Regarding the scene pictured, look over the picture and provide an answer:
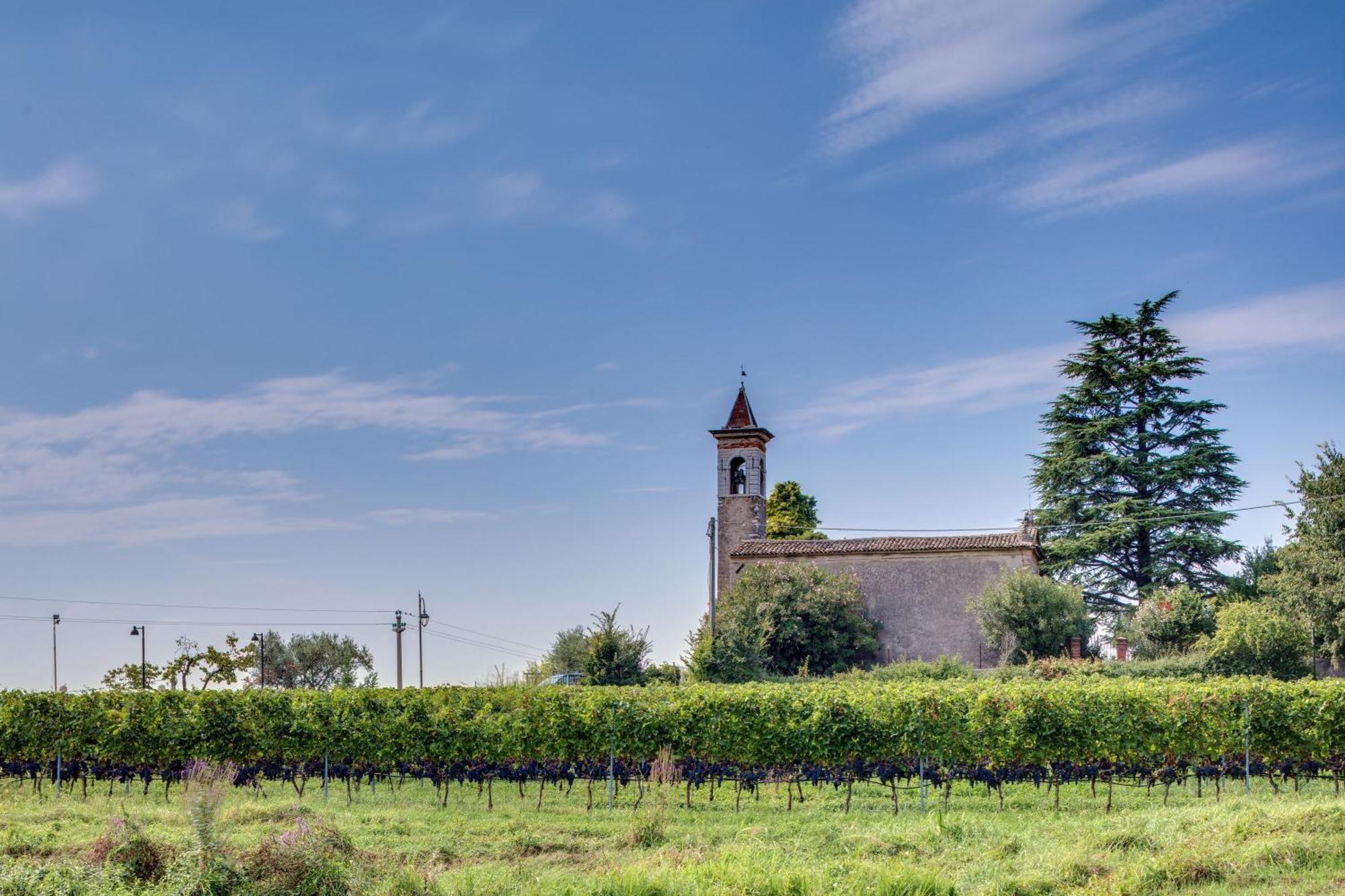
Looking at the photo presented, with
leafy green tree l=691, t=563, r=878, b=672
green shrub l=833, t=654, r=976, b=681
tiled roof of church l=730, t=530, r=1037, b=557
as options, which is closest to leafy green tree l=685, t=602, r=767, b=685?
leafy green tree l=691, t=563, r=878, b=672

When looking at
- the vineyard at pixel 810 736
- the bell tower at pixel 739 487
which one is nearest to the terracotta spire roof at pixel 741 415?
the bell tower at pixel 739 487

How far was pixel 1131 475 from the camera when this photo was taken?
43.6 metres

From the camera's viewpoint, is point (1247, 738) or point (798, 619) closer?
point (1247, 738)

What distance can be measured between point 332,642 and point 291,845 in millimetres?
42610

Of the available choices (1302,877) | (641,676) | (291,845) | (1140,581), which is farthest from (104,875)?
(1140,581)

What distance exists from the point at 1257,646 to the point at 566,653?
20160 millimetres

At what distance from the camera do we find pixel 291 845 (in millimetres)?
10055

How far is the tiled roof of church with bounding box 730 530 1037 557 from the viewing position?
37.6 metres

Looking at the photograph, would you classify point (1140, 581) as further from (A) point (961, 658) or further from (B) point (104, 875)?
(B) point (104, 875)

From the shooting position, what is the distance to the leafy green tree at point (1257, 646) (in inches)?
1235

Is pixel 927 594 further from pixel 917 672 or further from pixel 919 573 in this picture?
pixel 917 672

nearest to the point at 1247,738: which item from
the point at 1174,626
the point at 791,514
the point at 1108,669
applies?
the point at 1108,669

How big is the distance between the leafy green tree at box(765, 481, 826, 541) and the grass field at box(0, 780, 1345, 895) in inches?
1468

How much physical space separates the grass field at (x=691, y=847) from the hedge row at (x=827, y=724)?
711 millimetres
